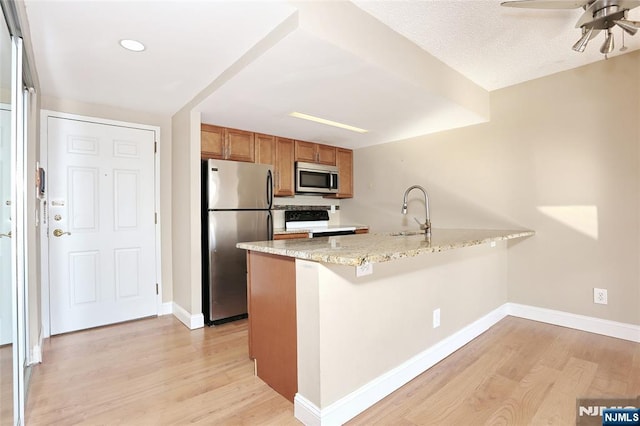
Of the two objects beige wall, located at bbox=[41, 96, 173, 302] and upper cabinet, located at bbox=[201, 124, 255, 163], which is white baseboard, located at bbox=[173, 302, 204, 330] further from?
upper cabinet, located at bbox=[201, 124, 255, 163]

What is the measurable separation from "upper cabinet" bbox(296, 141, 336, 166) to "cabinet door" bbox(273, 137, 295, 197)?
119mm

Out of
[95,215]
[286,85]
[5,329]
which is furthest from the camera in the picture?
[95,215]

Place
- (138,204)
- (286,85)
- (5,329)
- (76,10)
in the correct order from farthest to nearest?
1. (138,204)
2. (286,85)
3. (76,10)
4. (5,329)

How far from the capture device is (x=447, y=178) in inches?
146

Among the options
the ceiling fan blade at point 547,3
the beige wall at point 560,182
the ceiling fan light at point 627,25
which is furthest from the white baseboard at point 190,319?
the ceiling fan light at point 627,25

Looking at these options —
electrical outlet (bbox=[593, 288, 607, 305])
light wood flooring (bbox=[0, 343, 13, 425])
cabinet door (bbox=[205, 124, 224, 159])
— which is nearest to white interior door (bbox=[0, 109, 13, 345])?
→ light wood flooring (bbox=[0, 343, 13, 425])

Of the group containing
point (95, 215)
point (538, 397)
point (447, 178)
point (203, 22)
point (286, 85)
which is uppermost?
point (203, 22)

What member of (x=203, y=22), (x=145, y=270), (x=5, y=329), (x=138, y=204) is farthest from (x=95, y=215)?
(x=203, y=22)

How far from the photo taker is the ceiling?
1.80 meters

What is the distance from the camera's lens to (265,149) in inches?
153

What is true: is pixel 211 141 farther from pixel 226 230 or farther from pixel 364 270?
pixel 364 270

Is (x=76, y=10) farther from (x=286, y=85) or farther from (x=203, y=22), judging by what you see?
(x=286, y=85)

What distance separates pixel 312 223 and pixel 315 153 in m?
1.01

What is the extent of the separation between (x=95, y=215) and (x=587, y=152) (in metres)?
4.65
